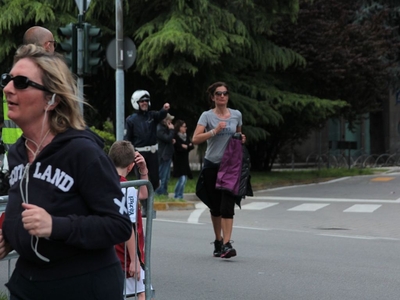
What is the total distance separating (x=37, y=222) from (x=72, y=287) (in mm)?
286

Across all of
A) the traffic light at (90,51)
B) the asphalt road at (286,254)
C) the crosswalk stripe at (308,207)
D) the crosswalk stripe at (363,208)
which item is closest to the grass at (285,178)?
the crosswalk stripe at (308,207)

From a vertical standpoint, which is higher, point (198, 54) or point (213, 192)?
point (198, 54)

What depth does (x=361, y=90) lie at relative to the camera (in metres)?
30.2

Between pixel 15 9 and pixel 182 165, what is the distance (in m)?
7.04

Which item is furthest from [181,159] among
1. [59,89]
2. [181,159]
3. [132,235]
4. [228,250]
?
[59,89]

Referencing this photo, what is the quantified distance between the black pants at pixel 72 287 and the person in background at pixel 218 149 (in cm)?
651

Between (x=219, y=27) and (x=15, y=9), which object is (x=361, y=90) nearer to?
(x=219, y=27)

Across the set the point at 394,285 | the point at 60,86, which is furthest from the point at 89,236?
the point at 394,285

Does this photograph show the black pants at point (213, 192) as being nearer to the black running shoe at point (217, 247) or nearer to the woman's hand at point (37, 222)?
the black running shoe at point (217, 247)

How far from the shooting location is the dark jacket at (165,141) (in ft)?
59.8

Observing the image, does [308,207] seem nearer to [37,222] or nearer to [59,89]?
[59,89]

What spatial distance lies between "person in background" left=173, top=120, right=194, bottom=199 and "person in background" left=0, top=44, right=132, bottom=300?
14897 millimetres

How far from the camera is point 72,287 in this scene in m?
3.33

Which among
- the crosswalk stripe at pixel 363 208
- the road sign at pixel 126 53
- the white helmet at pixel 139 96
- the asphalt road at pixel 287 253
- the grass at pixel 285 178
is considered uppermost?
the road sign at pixel 126 53
